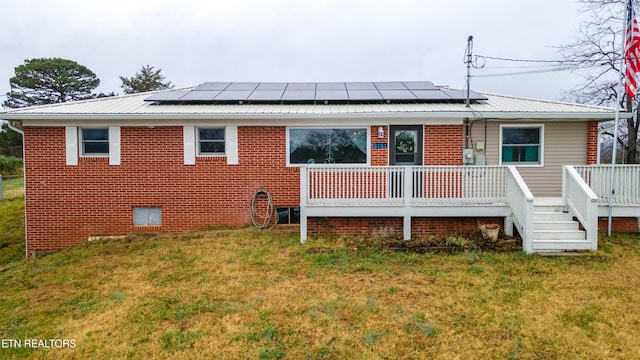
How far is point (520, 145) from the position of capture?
28.2 feet

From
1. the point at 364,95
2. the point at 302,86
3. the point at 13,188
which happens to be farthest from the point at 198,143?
the point at 13,188

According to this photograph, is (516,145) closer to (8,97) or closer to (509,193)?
(509,193)

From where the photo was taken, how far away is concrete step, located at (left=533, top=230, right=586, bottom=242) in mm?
6531

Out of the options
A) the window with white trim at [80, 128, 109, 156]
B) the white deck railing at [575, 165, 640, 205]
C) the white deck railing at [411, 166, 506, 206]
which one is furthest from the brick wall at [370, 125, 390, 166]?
the window with white trim at [80, 128, 109, 156]

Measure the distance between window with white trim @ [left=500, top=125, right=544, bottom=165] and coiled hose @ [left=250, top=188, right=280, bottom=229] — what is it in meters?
5.88

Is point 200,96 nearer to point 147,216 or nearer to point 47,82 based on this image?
point 147,216

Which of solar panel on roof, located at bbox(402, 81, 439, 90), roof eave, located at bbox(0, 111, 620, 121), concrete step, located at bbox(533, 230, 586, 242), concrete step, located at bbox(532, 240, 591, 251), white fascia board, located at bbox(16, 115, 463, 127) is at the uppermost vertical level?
solar panel on roof, located at bbox(402, 81, 439, 90)

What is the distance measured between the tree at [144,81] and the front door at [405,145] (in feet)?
107

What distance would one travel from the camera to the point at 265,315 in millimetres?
4254

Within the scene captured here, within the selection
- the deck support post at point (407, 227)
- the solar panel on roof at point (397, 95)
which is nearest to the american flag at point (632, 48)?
the solar panel on roof at point (397, 95)

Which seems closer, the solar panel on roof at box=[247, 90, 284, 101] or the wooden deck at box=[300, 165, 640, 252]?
the wooden deck at box=[300, 165, 640, 252]

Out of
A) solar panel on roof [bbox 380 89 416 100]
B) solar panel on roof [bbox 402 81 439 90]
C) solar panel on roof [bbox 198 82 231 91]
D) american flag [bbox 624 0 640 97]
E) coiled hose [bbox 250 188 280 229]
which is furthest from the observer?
solar panel on roof [bbox 198 82 231 91]

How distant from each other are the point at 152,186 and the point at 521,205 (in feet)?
27.1

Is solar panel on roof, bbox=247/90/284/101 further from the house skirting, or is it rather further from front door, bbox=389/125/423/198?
the house skirting
